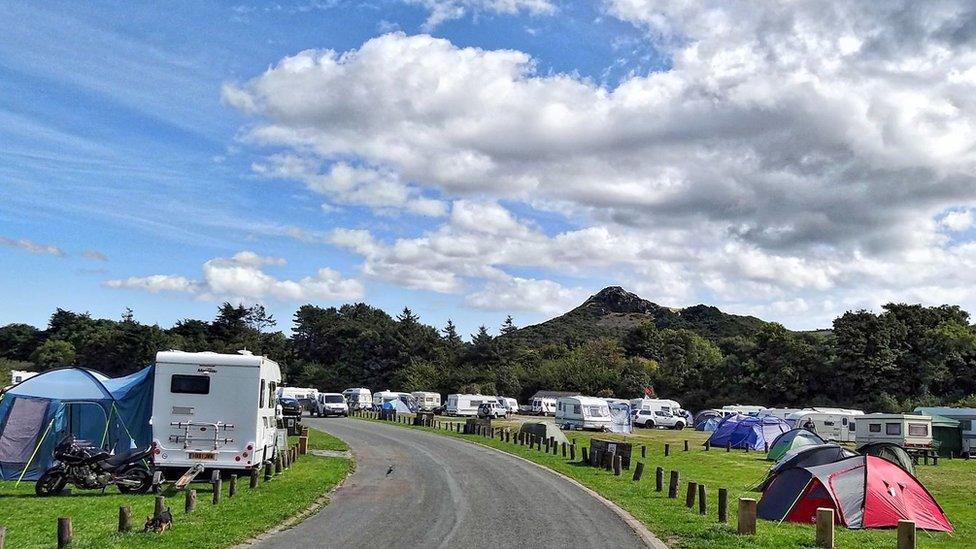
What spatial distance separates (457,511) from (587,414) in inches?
1505

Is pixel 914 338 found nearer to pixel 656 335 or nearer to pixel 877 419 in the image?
pixel 877 419

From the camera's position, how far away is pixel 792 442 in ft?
111

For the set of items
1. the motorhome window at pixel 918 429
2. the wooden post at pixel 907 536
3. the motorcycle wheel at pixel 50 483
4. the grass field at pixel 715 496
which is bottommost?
the grass field at pixel 715 496

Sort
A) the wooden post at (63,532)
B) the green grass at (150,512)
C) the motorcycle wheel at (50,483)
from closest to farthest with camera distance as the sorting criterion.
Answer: the wooden post at (63,532), the green grass at (150,512), the motorcycle wheel at (50,483)

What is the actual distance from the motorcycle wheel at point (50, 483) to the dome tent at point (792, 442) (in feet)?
85.8

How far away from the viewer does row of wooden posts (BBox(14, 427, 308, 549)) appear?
38.3 feet

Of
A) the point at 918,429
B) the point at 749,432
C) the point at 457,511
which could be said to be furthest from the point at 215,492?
the point at 918,429

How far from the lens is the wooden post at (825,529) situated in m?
13.6

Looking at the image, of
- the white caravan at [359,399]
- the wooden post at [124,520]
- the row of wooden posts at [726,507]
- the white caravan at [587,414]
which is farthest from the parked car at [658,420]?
the wooden post at [124,520]

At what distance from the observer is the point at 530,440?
36.7 metres

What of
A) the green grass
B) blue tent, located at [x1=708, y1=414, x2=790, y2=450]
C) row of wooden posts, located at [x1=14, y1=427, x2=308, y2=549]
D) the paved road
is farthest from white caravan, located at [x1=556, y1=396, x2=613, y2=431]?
the green grass

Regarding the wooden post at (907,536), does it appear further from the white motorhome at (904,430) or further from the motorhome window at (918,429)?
the motorhome window at (918,429)

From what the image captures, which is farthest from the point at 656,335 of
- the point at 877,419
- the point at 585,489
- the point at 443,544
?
the point at 443,544

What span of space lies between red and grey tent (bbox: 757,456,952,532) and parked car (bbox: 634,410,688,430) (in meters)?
44.5
